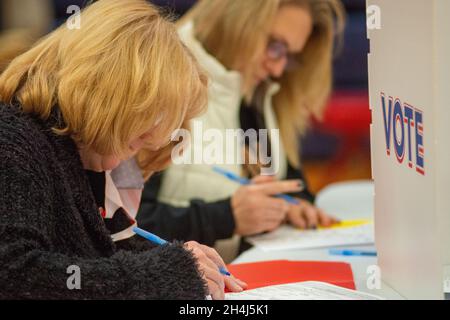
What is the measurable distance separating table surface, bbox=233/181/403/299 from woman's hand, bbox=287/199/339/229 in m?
0.08

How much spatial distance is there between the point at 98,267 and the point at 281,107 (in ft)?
4.45

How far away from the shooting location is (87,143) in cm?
109

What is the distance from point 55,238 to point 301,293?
0.38 m

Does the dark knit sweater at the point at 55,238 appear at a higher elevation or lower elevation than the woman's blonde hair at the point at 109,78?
lower

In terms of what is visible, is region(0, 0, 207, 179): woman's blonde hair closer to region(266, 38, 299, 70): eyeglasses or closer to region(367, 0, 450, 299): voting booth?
region(367, 0, 450, 299): voting booth

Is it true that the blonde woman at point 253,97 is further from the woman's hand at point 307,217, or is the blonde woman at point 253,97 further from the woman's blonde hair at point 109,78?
the woman's blonde hair at point 109,78

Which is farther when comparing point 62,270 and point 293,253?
point 293,253

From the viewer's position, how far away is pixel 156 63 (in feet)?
3.50

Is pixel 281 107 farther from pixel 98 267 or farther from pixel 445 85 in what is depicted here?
pixel 98 267

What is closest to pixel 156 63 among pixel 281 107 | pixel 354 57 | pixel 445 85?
pixel 445 85

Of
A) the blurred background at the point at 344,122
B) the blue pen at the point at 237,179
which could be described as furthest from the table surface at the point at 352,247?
the blurred background at the point at 344,122

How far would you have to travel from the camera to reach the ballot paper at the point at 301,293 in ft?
3.77

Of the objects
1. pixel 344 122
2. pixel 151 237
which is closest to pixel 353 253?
pixel 151 237

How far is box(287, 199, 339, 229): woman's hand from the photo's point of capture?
1.90 m
